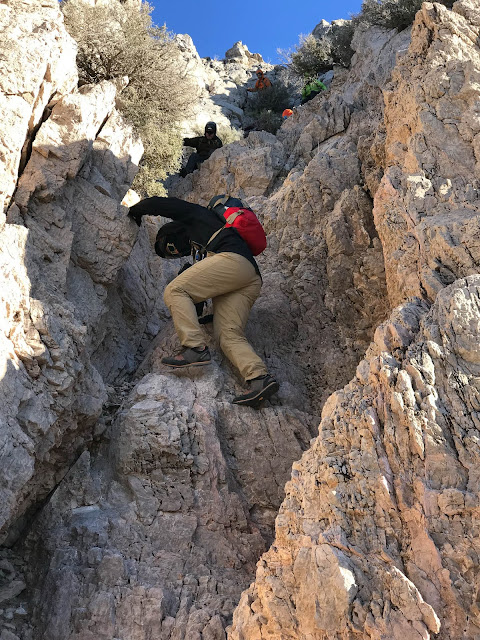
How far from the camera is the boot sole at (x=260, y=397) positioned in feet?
17.1

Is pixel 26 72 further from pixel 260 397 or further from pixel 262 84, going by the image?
pixel 262 84

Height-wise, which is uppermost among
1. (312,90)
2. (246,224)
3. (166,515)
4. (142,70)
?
(312,90)

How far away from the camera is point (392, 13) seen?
488 inches

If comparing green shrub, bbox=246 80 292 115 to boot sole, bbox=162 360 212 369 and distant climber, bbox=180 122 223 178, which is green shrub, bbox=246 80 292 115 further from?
boot sole, bbox=162 360 212 369

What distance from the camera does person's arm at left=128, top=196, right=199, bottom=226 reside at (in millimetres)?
5930

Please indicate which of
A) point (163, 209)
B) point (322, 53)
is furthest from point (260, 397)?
point (322, 53)

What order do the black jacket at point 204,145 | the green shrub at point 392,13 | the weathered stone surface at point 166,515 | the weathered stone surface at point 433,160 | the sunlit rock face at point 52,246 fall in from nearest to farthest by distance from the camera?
the weathered stone surface at point 166,515, the sunlit rock face at point 52,246, the weathered stone surface at point 433,160, the black jacket at point 204,145, the green shrub at point 392,13

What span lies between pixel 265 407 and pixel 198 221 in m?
2.10

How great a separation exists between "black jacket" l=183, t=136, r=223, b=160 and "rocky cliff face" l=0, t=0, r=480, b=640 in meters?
3.79

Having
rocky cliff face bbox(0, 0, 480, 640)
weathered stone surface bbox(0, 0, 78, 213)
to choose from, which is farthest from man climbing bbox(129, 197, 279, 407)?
weathered stone surface bbox(0, 0, 78, 213)

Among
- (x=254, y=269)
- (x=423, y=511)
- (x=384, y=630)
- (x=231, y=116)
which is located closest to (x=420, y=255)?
(x=254, y=269)

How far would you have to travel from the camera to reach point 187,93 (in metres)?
9.25

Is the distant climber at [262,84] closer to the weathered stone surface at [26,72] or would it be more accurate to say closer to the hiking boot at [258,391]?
the weathered stone surface at [26,72]

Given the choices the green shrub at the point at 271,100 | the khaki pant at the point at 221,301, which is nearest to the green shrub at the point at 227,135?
the green shrub at the point at 271,100
